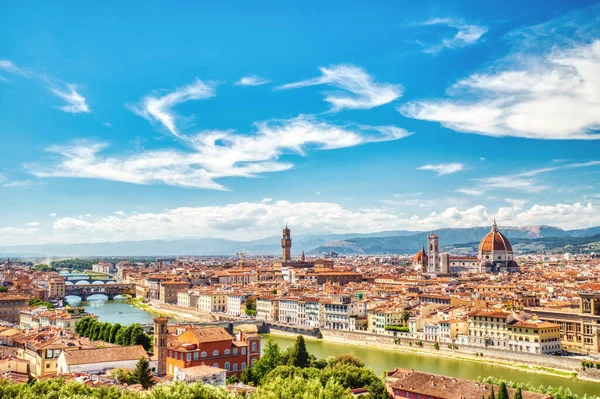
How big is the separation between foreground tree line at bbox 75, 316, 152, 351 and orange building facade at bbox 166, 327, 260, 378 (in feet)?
12.8

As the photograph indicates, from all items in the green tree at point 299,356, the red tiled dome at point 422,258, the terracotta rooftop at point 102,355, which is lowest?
the green tree at point 299,356

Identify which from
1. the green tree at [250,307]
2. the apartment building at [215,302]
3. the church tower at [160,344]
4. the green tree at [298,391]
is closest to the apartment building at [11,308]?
the apartment building at [215,302]

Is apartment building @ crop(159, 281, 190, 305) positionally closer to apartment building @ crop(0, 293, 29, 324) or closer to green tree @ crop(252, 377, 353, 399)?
apartment building @ crop(0, 293, 29, 324)

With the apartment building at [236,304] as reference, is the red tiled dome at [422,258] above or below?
above

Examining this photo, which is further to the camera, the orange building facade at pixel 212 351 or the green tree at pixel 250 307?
the green tree at pixel 250 307

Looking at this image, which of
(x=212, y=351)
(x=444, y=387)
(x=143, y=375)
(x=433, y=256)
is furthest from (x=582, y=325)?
(x=433, y=256)

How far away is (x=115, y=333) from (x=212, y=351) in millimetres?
7863

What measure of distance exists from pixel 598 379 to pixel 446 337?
8.80 meters

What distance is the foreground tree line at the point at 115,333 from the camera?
2566 cm

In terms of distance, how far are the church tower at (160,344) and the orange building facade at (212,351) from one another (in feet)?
1.11

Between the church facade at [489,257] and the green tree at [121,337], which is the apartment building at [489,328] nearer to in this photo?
the green tree at [121,337]

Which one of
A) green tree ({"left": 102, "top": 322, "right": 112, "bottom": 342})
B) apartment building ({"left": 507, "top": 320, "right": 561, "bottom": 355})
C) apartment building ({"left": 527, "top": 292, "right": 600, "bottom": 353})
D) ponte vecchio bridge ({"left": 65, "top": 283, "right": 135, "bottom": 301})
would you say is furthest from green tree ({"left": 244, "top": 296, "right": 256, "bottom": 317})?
ponte vecchio bridge ({"left": 65, "top": 283, "right": 135, "bottom": 301})

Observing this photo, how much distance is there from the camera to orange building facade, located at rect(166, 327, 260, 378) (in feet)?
67.9

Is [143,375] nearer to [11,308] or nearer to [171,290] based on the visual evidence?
[11,308]
